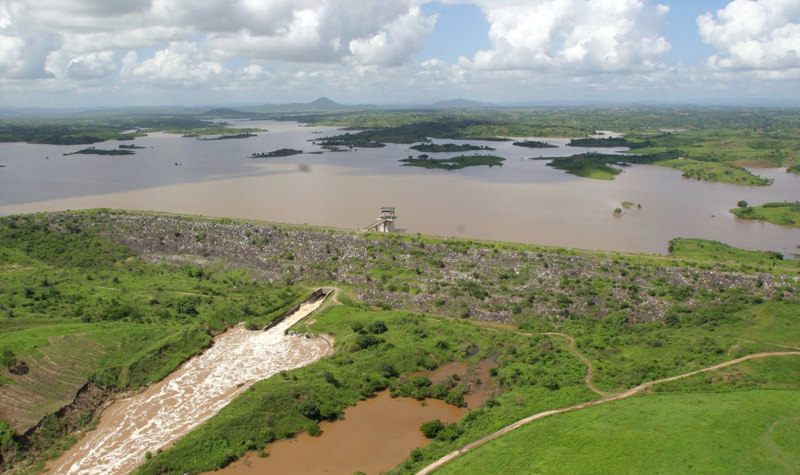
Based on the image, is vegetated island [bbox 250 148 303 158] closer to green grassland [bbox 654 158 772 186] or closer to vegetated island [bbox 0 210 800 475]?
vegetated island [bbox 0 210 800 475]

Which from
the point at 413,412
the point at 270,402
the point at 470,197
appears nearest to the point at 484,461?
the point at 413,412

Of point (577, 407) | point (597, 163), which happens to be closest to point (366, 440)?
point (577, 407)

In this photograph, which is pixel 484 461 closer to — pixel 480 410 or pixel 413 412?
pixel 480 410

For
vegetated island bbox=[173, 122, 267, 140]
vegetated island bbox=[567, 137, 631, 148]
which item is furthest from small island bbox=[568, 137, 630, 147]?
vegetated island bbox=[173, 122, 267, 140]

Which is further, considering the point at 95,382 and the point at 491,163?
the point at 491,163

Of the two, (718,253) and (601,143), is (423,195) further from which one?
(601,143)

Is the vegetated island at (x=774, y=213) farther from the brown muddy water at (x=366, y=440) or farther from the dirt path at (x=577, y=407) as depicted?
the brown muddy water at (x=366, y=440)
